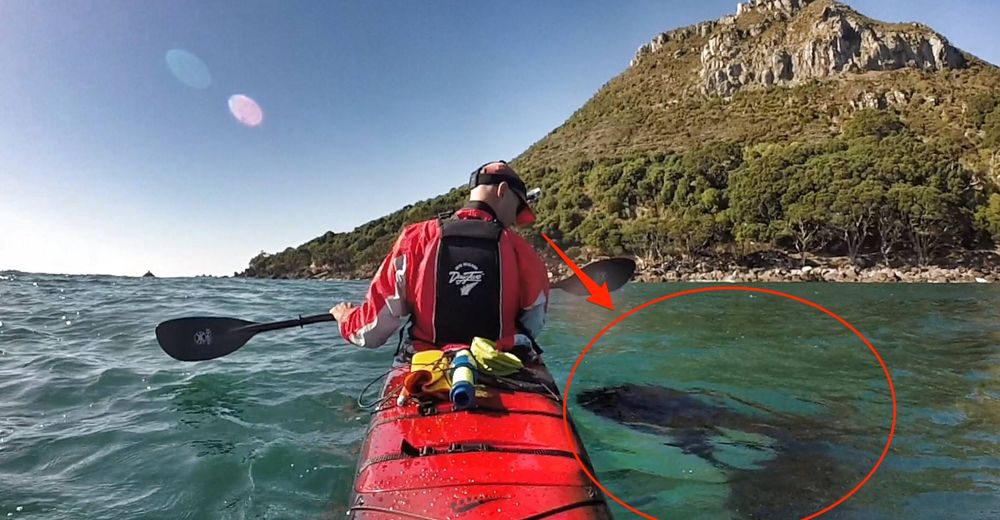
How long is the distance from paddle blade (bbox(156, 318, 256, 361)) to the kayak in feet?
11.7

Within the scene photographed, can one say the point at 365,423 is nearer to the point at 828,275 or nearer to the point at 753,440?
the point at 753,440

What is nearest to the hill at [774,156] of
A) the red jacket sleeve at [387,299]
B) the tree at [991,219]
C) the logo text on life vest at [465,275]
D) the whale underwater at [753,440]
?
the tree at [991,219]

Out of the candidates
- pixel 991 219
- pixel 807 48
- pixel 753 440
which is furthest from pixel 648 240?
pixel 807 48

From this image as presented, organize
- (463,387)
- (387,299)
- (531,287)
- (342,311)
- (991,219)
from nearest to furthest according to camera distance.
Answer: (463,387) < (387,299) < (531,287) < (342,311) < (991,219)

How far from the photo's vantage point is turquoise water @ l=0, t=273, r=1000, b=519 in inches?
152

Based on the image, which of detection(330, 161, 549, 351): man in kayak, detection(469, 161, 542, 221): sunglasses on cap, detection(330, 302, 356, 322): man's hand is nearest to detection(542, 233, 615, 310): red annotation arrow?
detection(469, 161, 542, 221): sunglasses on cap

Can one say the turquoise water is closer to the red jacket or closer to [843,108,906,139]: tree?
the red jacket

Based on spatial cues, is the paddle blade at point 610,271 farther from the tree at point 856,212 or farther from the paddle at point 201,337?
the tree at point 856,212

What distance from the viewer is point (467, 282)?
3.92 metres

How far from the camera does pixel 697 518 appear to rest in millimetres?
3615

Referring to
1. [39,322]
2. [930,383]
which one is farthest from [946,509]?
[39,322]

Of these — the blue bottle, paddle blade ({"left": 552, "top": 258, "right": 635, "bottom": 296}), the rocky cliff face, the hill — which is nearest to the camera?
the blue bottle

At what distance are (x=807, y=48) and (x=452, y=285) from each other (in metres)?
94.9

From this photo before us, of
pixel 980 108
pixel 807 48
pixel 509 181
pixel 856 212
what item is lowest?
pixel 509 181
